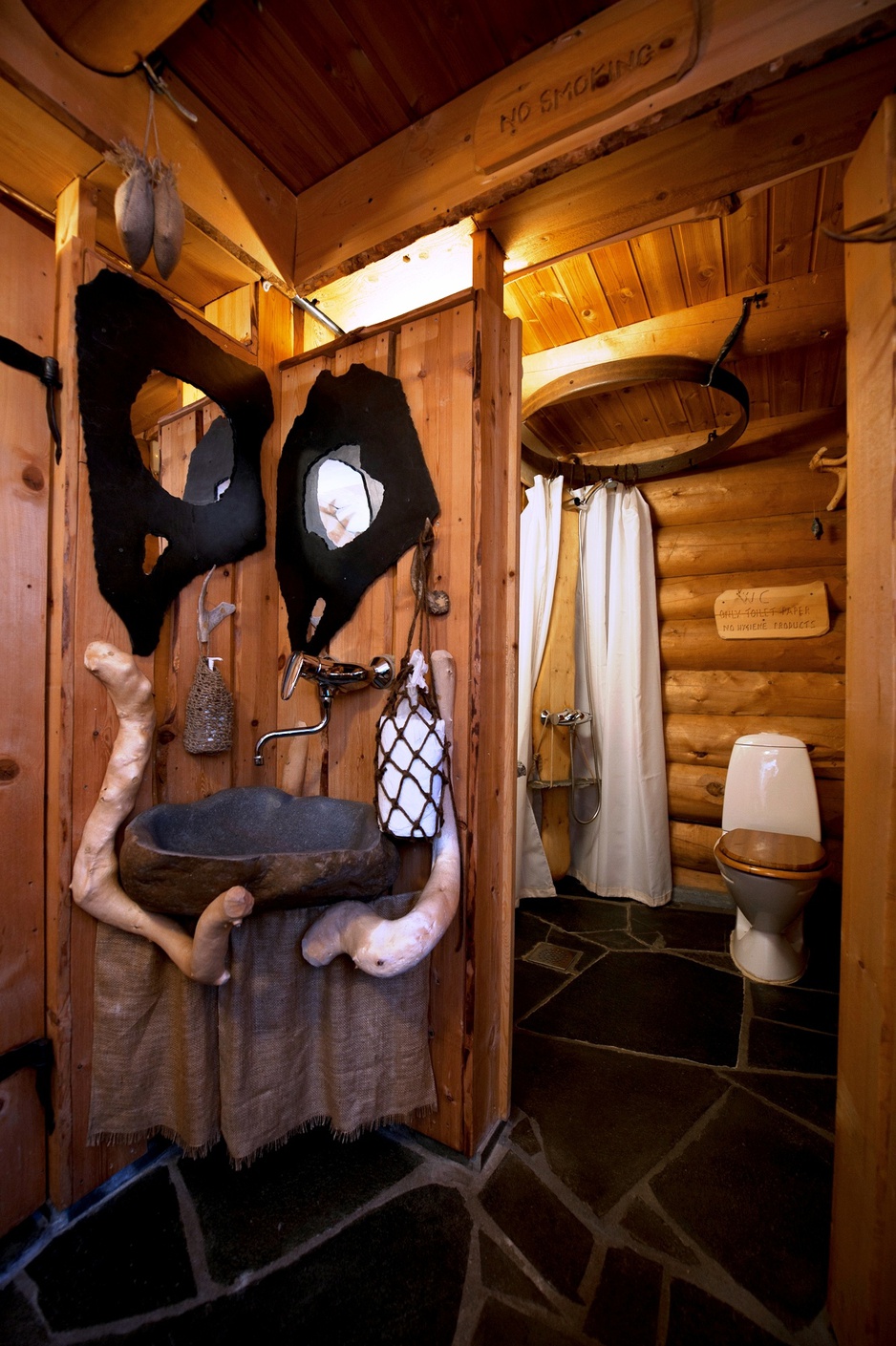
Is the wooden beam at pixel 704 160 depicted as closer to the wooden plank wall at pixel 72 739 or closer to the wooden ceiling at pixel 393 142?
the wooden ceiling at pixel 393 142

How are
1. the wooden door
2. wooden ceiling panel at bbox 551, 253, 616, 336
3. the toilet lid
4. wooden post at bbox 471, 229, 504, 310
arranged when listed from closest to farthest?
the wooden door, wooden post at bbox 471, 229, 504, 310, wooden ceiling panel at bbox 551, 253, 616, 336, the toilet lid

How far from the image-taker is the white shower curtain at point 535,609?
293 cm

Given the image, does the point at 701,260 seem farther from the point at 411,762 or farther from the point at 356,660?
Result: the point at 411,762

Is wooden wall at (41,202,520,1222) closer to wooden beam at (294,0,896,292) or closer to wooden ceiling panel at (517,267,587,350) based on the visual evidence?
wooden beam at (294,0,896,292)

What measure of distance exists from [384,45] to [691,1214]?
2793 mm

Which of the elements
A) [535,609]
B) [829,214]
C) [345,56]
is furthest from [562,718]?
[345,56]

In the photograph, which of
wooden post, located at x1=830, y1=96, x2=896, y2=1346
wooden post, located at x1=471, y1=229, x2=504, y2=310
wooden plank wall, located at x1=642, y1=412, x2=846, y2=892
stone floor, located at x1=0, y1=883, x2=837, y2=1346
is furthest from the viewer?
wooden plank wall, located at x1=642, y1=412, x2=846, y2=892

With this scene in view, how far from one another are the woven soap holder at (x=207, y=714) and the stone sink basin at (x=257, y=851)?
14 cm

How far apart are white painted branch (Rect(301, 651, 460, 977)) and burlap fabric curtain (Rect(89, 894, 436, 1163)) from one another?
9cm

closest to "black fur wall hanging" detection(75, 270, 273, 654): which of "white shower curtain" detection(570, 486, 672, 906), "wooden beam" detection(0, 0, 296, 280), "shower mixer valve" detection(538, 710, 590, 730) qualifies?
"wooden beam" detection(0, 0, 296, 280)

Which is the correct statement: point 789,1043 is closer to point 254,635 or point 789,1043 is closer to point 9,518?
point 254,635

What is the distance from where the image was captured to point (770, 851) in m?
2.21

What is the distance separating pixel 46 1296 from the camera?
108 cm

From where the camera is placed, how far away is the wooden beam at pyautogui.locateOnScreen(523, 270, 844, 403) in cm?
203
